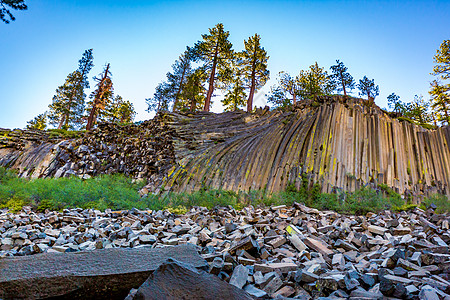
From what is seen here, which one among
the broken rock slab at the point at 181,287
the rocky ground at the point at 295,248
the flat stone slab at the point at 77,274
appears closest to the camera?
the broken rock slab at the point at 181,287

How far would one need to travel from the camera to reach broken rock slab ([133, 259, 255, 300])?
144 centimetres

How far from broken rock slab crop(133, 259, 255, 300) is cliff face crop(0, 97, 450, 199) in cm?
713

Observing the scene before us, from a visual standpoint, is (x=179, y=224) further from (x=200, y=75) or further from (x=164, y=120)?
(x=200, y=75)

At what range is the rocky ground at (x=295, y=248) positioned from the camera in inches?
78.0

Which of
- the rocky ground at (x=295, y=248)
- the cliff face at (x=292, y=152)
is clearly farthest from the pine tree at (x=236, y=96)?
the rocky ground at (x=295, y=248)

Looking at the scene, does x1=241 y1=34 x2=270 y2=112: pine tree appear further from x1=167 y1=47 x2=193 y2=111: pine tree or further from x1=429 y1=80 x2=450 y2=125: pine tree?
x1=429 y1=80 x2=450 y2=125: pine tree

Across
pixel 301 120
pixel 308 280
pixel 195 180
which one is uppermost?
pixel 301 120

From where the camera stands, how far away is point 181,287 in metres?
1.55

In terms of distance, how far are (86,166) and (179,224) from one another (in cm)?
1321

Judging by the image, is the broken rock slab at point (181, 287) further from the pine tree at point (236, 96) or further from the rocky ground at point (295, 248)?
the pine tree at point (236, 96)

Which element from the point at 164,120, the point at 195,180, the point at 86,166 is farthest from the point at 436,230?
the point at 86,166

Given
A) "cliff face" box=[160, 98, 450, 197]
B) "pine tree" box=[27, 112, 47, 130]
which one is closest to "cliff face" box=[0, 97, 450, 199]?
"cliff face" box=[160, 98, 450, 197]

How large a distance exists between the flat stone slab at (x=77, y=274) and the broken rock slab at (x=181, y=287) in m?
0.57

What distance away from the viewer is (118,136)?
16.6 metres
